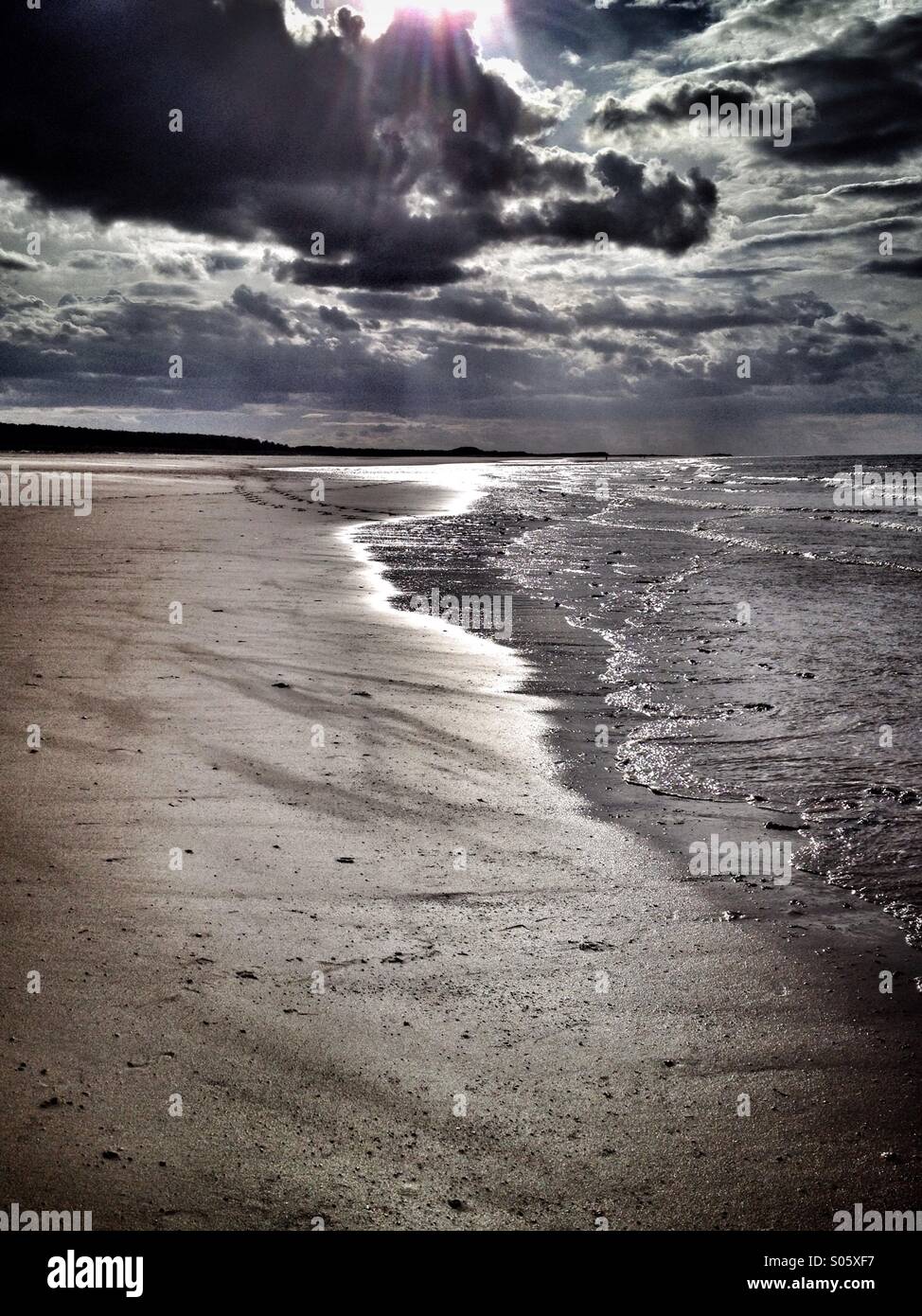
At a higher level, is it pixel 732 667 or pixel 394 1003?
pixel 732 667

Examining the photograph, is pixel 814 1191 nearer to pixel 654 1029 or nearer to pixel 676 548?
pixel 654 1029

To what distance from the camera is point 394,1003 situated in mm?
2912

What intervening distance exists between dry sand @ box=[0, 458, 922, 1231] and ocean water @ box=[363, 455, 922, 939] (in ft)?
2.05

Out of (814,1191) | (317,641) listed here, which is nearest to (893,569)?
(317,641)

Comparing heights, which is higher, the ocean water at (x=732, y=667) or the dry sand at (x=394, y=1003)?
the ocean water at (x=732, y=667)

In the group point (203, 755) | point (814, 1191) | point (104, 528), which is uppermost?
point (104, 528)

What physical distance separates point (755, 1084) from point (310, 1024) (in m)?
1.33

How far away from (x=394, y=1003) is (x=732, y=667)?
5.51 m

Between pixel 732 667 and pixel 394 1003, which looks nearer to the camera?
pixel 394 1003

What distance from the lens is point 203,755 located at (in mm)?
4852

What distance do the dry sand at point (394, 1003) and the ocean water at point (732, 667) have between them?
0.63m

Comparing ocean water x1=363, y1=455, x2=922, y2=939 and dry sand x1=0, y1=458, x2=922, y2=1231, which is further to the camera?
ocean water x1=363, y1=455, x2=922, y2=939

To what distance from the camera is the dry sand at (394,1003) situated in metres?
2.25

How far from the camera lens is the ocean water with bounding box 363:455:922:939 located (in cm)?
480
